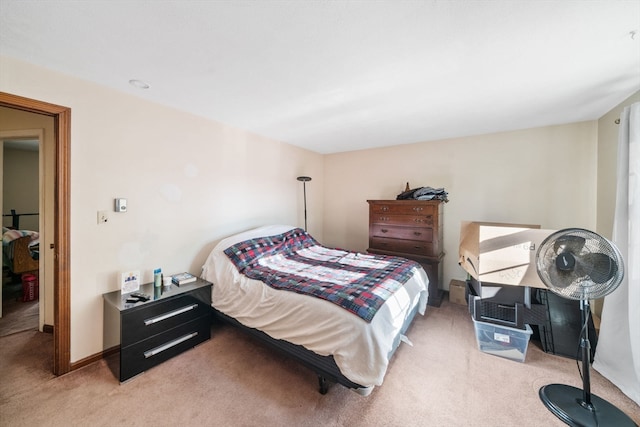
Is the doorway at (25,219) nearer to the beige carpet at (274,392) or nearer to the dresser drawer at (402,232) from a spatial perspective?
the beige carpet at (274,392)

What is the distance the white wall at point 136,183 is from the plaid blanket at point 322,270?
590 millimetres

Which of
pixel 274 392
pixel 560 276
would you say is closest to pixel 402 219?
pixel 560 276

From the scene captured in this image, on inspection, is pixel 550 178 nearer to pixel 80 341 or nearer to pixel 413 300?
pixel 413 300

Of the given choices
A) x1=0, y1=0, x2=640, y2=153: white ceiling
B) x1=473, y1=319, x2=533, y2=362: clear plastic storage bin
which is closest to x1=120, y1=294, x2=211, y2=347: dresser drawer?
x1=0, y1=0, x2=640, y2=153: white ceiling

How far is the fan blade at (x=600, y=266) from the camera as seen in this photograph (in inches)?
55.4

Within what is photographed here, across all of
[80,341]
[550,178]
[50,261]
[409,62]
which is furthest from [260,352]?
[550,178]

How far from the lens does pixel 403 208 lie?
337cm

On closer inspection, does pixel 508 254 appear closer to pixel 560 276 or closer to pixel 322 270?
pixel 560 276

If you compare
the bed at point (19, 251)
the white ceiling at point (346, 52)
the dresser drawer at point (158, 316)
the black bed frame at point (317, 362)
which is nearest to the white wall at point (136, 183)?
the white ceiling at point (346, 52)

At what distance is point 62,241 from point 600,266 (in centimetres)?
372

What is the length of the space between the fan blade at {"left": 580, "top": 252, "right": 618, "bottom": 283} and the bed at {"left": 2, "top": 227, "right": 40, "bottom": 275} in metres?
6.51

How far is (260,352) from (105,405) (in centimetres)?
107

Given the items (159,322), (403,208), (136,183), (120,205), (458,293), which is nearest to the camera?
(159,322)

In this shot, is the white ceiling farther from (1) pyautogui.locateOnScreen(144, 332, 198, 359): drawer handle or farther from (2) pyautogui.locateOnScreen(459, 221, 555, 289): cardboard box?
(1) pyautogui.locateOnScreen(144, 332, 198, 359): drawer handle
